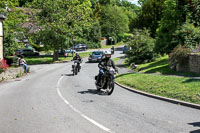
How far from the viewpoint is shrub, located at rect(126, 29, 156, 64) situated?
30.6 m

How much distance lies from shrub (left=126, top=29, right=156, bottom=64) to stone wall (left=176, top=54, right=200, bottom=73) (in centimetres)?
1116

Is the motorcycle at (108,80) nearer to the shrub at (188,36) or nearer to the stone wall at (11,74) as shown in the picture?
the shrub at (188,36)

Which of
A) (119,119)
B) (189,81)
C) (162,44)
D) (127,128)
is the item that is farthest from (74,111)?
(162,44)

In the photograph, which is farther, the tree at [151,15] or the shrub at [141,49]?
the tree at [151,15]

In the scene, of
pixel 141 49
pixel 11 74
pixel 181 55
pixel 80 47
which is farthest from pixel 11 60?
pixel 80 47

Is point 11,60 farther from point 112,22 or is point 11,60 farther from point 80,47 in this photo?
point 112,22

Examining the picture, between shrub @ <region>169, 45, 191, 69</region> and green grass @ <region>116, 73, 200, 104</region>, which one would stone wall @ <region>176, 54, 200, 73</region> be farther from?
green grass @ <region>116, 73, 200, 104</region>

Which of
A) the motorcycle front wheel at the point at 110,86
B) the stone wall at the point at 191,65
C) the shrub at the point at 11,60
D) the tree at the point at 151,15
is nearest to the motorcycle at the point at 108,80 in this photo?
the motorcycle front wheel at the point at 110,86

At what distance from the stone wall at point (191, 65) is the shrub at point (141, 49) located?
11160mm

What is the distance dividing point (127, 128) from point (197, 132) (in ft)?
5.53

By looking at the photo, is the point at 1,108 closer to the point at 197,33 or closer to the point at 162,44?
the point at 197,33

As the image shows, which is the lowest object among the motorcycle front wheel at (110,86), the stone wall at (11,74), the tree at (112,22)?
the stone wall at (11,74)

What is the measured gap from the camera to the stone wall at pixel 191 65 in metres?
17.3

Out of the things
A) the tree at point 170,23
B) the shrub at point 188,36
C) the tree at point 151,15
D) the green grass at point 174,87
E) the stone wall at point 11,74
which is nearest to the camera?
the green grass at point 174,87
